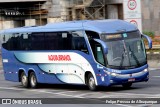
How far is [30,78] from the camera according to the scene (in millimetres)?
27938

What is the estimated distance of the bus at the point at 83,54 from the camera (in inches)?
887

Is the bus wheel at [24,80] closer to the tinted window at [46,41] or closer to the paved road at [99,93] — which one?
the paved road at [99,93]

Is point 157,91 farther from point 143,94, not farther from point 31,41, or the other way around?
point 31,41

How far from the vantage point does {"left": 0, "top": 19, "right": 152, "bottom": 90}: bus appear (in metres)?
22.5

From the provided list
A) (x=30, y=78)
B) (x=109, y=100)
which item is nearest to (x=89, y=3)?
(x=30, y=78)

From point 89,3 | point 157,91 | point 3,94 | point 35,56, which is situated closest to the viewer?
point 157,91

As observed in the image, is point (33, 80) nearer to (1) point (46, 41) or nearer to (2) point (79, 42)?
(1) point (46, 41)

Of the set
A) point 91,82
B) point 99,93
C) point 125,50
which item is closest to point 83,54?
point 91,82

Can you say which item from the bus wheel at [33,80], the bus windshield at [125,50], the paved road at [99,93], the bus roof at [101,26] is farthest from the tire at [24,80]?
the bus windshield at [125,50]

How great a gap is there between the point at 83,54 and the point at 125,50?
194cm

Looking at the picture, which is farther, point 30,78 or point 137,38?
point 30,78

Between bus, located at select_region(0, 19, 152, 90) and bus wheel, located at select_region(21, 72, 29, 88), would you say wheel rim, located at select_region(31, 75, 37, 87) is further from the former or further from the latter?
bus wheel, located at select_region(21, 72, 29, 88)

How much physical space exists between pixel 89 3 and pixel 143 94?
34.3 meters

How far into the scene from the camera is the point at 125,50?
890 inches
